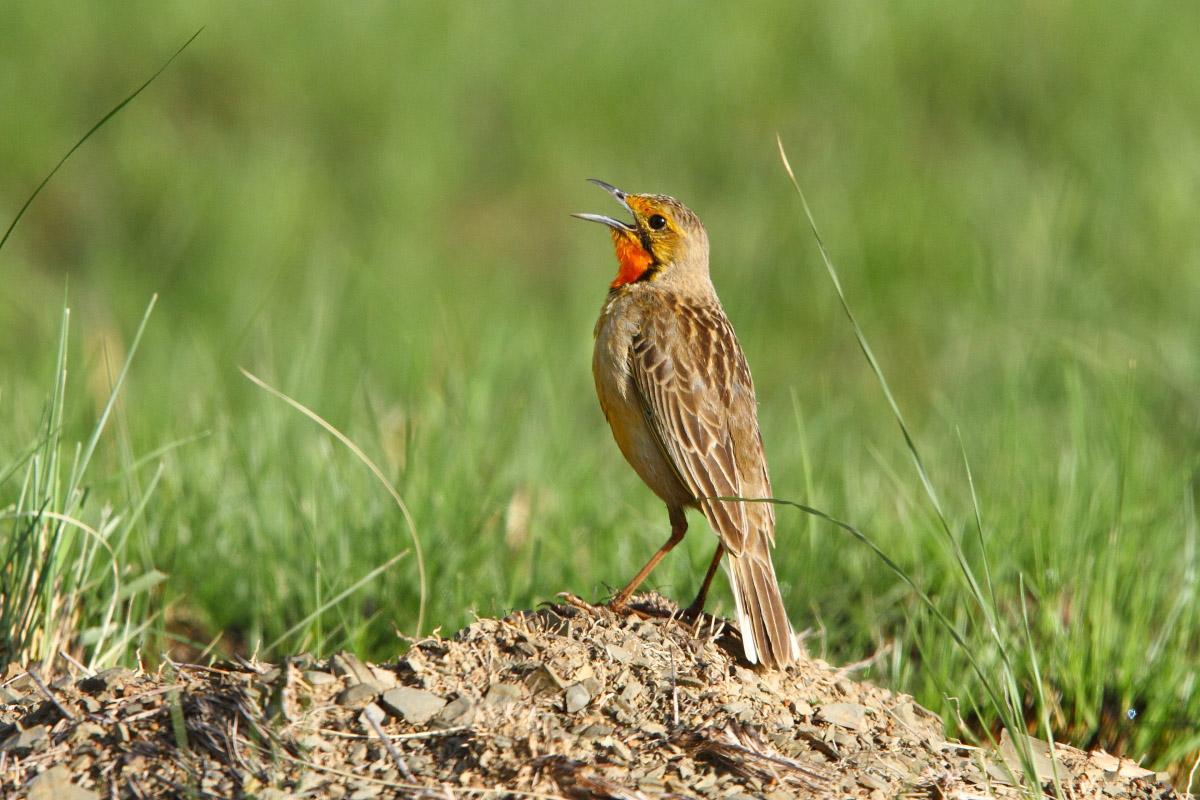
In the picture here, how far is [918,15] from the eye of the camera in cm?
1309

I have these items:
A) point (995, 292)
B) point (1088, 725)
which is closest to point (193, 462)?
point (1088, 725)

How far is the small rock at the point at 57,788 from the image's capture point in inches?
146

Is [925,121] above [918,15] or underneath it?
underneath

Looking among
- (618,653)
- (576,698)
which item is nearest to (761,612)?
(618,653)

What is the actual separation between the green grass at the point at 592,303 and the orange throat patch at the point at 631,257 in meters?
0.85

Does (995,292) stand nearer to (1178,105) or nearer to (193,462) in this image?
(1178,105)

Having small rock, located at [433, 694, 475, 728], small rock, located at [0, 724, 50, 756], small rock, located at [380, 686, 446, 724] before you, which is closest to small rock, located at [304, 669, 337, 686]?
small rock, located at [380, 686, 446, 724]

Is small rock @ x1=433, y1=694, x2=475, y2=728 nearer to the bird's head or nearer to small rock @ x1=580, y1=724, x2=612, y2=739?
small rock @ x1=580, y1=724, x2=612, y2=739

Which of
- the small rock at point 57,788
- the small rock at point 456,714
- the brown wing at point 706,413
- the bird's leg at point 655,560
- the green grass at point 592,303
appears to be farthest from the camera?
the green grass at point 592,303

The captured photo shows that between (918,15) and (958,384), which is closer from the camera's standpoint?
(958,384)

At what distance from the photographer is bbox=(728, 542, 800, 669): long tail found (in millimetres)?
4578

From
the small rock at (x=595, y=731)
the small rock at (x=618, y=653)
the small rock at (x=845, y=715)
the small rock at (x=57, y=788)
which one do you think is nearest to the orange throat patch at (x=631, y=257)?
the small rock at (x=618, y=653)

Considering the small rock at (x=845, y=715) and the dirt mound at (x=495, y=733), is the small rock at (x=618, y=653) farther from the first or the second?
the small rock at (x=845, y=715)

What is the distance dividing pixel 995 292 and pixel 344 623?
5.75 metres
